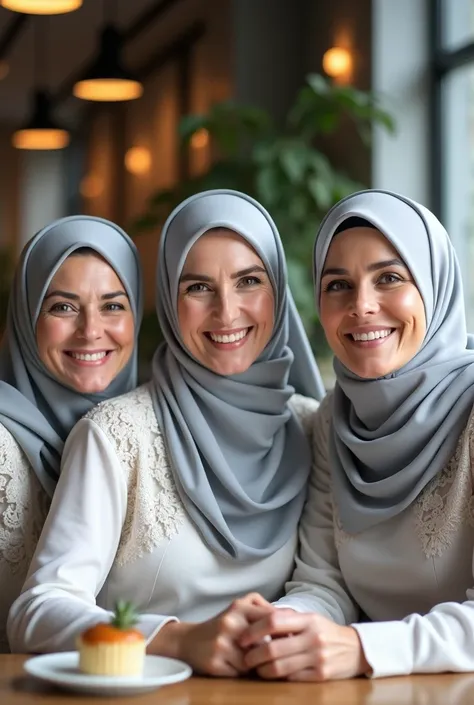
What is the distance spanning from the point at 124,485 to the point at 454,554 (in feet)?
2.18

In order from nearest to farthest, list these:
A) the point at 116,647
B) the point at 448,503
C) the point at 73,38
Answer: the point at 116,647
the point at 448,503
the point at 73,38

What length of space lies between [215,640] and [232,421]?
64 cm

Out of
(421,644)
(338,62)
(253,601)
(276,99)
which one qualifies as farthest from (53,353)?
(276,99)

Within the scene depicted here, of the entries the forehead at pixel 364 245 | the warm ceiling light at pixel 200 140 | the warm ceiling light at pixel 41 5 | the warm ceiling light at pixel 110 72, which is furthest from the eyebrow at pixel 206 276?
the warm ceiling light at pixel 200 140

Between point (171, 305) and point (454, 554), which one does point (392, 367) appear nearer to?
point (454, 554)

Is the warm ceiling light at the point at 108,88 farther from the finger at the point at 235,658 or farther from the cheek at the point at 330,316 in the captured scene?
the finger at the point at 235,658

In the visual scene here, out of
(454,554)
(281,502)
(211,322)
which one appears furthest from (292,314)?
(454,554)

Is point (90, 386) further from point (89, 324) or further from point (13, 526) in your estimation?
point (13, 526)

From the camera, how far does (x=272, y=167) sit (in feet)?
18.6

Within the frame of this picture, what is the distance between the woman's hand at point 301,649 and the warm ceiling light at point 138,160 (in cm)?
820

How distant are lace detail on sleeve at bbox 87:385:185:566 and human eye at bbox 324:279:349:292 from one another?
468 millimetres

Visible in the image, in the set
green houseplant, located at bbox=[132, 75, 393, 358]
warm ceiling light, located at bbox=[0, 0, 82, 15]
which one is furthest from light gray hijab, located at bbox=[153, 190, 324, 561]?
warm ceiling light, located at bbox=[0, 0, 82, 15]

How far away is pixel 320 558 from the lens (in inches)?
92.7

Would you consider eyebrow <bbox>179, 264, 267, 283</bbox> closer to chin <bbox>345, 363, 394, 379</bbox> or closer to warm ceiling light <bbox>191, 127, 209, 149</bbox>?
chin <bbox>345, 363, 394, 379</bbox>
